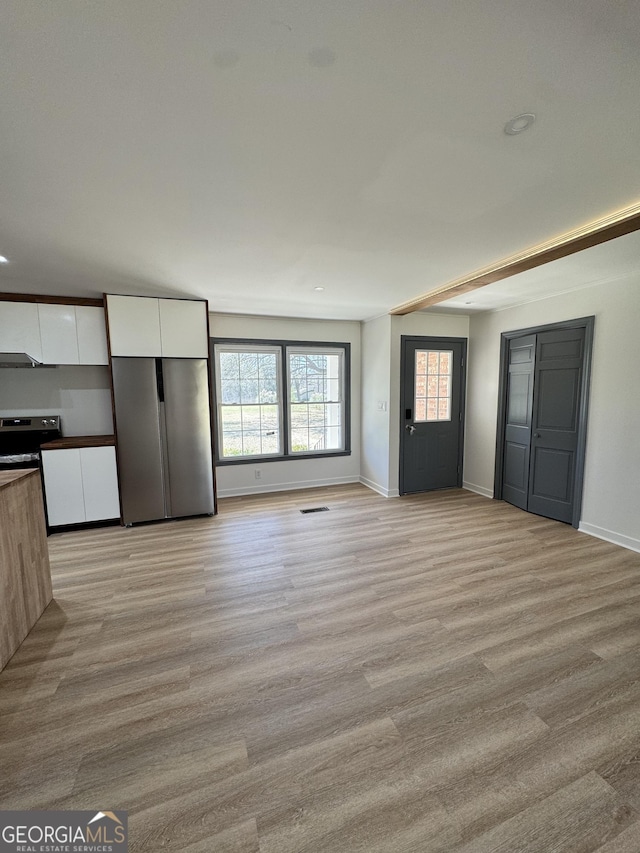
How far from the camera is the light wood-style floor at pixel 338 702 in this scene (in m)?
1.21

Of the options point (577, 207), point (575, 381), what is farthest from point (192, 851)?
point (575, 381)

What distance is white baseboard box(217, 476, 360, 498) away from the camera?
4.90 metres

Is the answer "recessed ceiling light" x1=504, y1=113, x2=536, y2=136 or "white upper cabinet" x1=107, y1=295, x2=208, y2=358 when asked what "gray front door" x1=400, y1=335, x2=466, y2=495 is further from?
"recessed ceiling light" x1=504, y1=113, x2=536, y2=136

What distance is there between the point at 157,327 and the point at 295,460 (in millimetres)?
2566

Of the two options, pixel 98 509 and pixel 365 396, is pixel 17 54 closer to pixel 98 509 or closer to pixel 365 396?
pixel 98 509

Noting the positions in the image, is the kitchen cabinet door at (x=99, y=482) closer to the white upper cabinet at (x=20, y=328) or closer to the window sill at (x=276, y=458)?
the white upper cabinet at (x=20, y=328)

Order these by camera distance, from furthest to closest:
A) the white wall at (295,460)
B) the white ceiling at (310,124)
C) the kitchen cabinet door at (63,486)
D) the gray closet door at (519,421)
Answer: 1. the white wall at (295,460)
2. the gray closet door at (519,421)
3. the kitchen cabinet door at (63,486)
4. the white ceiling at (310,124)

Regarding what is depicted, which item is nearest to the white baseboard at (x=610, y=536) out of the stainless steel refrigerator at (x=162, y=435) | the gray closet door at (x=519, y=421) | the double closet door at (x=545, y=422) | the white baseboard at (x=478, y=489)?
the double closet door at (x=545, y=422)

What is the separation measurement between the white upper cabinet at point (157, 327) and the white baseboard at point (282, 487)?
6.64ft

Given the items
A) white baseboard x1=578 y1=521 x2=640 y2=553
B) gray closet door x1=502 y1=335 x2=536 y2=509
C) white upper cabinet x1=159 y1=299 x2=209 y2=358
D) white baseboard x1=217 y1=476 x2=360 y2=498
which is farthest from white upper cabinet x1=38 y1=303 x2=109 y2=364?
white baseboard x1=578 y1=521 x2=640 y2=553

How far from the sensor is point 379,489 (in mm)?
5020

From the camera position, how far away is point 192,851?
3.64 feet

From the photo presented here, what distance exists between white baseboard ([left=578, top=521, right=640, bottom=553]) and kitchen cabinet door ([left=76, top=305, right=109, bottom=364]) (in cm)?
552

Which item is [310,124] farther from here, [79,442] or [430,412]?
[430,412]
